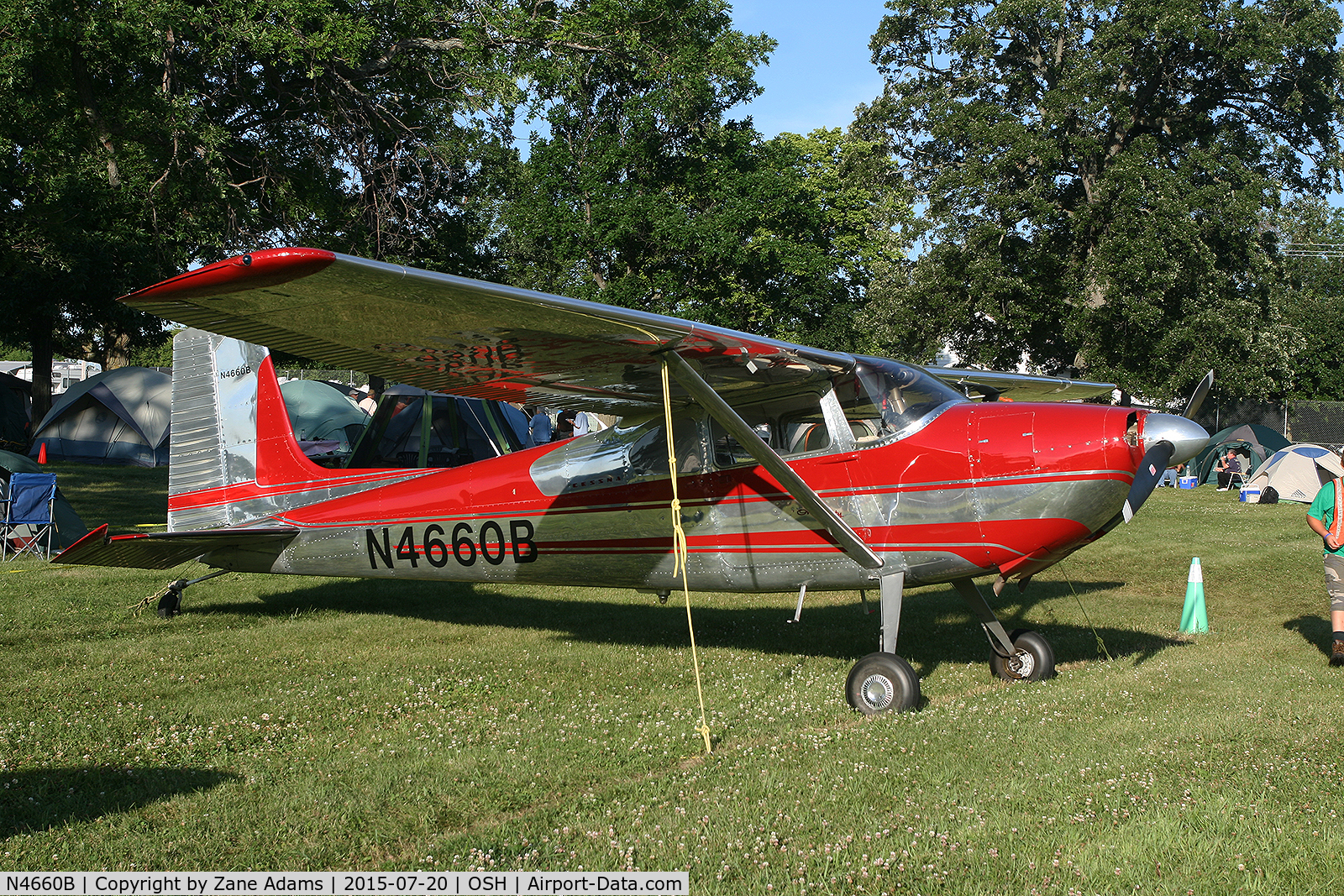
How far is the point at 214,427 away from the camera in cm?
926

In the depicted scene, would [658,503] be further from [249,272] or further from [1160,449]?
[249,272]

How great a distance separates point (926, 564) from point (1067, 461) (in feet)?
3.78

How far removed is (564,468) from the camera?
764 cm

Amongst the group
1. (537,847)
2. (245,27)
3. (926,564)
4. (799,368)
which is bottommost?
(537,847)

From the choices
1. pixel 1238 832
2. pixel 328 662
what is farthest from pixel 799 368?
pixel 328 662

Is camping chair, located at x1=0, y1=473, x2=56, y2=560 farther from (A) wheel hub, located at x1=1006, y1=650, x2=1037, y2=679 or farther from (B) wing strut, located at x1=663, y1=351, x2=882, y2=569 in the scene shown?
(A) wheel hub, located at x1=1006, y1=650, x2=1037, y2=679

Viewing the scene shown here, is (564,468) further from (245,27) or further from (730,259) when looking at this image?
(730,259)

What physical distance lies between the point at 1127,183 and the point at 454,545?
1008 inches

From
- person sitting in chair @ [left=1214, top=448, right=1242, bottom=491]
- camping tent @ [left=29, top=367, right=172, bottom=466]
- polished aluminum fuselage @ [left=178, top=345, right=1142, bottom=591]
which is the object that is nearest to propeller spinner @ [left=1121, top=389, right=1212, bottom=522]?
polished aluminum fuselage @ [left=178, top=345, right=1142, bottom=591]

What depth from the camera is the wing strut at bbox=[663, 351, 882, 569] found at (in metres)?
5.96

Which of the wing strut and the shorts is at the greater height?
the wing strut

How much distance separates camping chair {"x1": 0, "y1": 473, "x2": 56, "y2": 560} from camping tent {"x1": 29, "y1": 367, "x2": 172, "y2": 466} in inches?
624

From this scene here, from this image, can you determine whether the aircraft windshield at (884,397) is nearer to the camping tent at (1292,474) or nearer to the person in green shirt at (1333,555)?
the person in green shirt at (1333,555)
